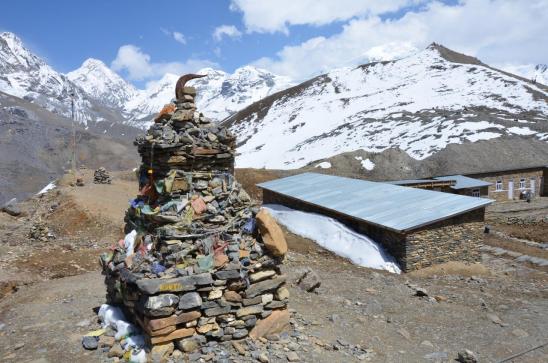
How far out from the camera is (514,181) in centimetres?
4072

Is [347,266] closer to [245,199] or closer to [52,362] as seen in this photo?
[245,199]

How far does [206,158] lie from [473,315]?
7899mm

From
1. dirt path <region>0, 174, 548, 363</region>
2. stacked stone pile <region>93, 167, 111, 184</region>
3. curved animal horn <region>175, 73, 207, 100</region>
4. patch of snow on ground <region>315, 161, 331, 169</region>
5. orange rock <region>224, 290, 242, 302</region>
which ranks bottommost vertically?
dirt path <region>0, 174, 548, 363</region>

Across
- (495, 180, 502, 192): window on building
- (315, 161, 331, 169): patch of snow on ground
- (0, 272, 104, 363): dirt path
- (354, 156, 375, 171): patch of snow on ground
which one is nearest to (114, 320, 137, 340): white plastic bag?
(0, 272, 104, 363): dirt path

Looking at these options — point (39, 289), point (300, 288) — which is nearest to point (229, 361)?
point (300, 288)

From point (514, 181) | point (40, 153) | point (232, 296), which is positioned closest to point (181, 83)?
point (232, 296)

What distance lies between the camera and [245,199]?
27.3 ft

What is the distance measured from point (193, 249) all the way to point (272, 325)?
2.11 metres

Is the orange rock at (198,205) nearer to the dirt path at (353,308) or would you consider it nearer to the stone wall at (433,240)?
the dirt path at (353,308)

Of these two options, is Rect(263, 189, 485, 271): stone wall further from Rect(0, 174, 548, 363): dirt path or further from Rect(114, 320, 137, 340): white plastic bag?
Rect(114, 320, 137, 340): white plastic bag

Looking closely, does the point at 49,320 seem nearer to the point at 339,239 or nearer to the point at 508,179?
the point at 339,239

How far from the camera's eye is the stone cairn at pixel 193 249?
711 cm

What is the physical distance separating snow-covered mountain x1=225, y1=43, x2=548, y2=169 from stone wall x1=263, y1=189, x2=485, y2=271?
1242 inches

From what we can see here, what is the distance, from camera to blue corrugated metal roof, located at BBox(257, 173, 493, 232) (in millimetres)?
17000
